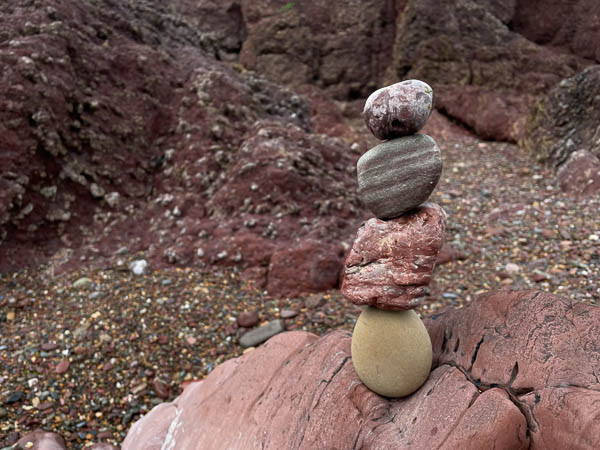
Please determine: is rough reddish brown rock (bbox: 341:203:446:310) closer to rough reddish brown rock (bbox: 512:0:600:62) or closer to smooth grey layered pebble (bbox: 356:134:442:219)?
smooth grey layered pebble (bbox: 356:134:442:219)

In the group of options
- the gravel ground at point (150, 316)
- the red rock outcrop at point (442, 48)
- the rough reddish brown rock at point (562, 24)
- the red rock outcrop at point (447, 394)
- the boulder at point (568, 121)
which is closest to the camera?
the red rock outcrop at point (447, 394)

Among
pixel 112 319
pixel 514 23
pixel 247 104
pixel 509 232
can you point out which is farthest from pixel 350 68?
pixel 112 319

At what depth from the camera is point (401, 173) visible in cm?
259

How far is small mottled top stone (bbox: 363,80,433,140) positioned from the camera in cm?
249

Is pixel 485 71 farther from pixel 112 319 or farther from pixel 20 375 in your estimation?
pixel 20 375

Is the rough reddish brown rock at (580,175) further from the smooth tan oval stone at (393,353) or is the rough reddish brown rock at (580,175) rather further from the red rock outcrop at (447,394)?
the smooth tan oval stone at (393,353)

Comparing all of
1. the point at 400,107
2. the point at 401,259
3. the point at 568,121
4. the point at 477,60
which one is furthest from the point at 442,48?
the point at 401,259

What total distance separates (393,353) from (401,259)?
57 centimetres

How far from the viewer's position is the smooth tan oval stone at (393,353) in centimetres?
256

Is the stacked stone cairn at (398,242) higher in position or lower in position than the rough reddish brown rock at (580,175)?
higher

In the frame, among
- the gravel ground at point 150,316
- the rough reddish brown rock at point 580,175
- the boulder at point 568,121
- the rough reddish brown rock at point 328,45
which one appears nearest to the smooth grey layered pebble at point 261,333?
the gravel ground at point 150,316

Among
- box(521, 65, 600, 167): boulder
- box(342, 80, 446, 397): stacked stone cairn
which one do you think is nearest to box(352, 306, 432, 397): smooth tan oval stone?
box(342, 80, 446, 397): stacked stone cairn

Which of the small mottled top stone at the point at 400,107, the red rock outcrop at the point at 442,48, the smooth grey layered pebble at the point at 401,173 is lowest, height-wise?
the red rock outcrop at the point at 442,48

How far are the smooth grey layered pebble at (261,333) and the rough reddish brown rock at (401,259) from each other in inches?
75.8
